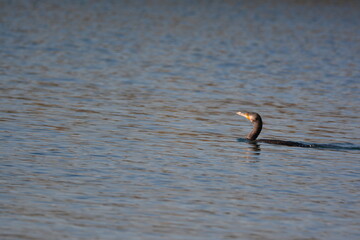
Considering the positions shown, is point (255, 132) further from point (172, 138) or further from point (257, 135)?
point (172, 138)

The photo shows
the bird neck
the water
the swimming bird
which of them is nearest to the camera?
the water

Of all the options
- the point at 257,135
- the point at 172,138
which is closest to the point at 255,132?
the point at 257,135

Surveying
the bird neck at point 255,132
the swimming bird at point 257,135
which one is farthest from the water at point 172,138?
the bird neck at point 255,132

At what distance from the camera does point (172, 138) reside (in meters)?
16.9

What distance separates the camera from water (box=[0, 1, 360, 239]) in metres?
10.8

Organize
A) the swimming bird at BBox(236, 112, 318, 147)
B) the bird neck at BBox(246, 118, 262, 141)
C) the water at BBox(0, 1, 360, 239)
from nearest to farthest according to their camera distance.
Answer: the water at BBox(0, 1, 360, 239)
the swimming bird at BBox(236, 112, 318, 147)
the bird neck at BBox(246, 118, 262, 141)

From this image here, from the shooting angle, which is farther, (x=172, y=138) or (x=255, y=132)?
(x=255, y=132)

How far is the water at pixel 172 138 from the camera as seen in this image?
10.8 metres

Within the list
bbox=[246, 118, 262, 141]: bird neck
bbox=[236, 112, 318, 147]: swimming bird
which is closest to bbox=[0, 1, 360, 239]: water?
bbox=[236, 112, 318, 147]: swimming bird

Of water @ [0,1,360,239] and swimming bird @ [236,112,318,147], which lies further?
swimming bird @ [236,112,318,147]

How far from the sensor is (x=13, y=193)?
38.2ft

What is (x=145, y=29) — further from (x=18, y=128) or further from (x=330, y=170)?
(x=330, y=170)

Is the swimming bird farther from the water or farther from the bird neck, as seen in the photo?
the water

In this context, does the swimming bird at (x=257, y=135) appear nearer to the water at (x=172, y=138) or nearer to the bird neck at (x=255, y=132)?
the bird neck at (x=255, y=132)
